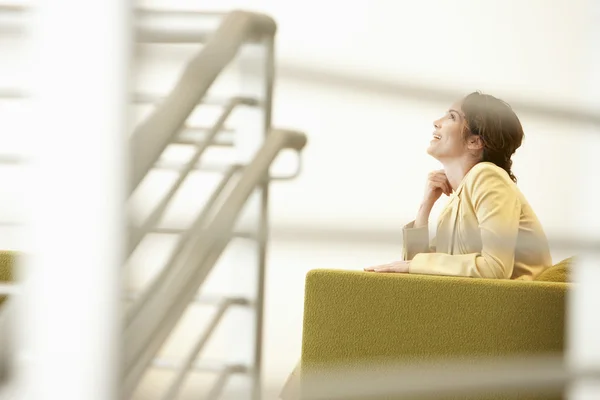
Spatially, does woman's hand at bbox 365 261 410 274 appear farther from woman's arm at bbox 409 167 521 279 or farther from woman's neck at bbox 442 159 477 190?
woman's neck at bbox 442 159 477 190

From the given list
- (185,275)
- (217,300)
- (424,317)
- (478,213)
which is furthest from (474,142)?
(185,275)

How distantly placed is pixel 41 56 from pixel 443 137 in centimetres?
186

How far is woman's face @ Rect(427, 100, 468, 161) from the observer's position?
2.19m

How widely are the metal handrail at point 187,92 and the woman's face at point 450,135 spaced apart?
1532 mm

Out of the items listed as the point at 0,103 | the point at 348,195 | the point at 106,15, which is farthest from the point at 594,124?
the point at 0,103

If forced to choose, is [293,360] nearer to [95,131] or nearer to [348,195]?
[348,195]

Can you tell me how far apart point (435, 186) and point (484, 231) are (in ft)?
1.27

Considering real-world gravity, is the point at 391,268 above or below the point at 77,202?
below

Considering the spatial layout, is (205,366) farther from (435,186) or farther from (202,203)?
(435,186)

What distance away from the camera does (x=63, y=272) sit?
18.1 inches

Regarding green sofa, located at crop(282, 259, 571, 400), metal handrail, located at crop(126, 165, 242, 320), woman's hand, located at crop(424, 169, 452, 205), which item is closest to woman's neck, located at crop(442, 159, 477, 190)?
woman's hand, located at crop(424, 169, 452, 205)

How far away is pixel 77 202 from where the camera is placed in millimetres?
461

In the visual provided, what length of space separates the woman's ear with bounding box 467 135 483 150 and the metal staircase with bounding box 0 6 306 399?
142 cm

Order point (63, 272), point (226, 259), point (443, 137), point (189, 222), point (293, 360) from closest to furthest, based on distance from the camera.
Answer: point (63, 272)
point (189, 222)
point (226, 259)
point (293, 360)
point (443, 137)
